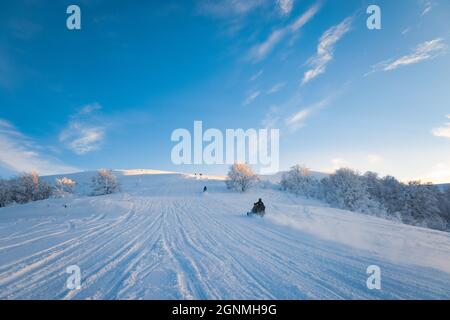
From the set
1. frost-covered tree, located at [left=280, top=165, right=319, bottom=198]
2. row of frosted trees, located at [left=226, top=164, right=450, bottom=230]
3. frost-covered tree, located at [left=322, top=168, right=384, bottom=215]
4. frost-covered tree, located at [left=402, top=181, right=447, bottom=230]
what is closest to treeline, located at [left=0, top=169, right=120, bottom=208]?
row of frosted trees, located at [left=226, top=164, right=450, bottom=230]

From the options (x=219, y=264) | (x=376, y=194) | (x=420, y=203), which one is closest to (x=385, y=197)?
(x=376, y=194)

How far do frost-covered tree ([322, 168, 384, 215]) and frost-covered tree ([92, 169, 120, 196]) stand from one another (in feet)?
138

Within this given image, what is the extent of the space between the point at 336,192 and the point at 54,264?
3531 cm

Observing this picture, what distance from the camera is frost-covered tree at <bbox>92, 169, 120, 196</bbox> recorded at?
136 ft

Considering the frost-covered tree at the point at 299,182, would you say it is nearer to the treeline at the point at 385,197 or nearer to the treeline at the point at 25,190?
the treeline at the point at 385,197

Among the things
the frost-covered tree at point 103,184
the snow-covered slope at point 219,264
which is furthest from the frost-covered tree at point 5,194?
the snow-covered slope at point 219,264

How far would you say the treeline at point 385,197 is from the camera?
29844 millimetres

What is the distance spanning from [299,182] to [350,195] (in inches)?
691

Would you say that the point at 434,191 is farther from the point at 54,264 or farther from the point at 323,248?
the point at 54,264

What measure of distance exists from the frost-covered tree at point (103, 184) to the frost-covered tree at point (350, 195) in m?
42.0

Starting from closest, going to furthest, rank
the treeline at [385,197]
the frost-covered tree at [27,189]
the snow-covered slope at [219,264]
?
the snow-covered slope at [219,264] < the treeline at [385,197] < the frost-covered tree at [27,189]

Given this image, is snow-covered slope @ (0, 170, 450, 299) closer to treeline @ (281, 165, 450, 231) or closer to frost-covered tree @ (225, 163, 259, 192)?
treeline @ (281, 165, 450, 231)
